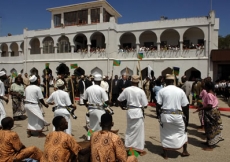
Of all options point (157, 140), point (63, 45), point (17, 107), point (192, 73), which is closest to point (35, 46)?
point (63, 45)

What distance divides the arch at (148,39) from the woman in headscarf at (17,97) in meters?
17.3

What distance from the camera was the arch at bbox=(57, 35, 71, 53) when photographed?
1019 inches

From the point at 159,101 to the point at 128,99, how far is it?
2.33ft

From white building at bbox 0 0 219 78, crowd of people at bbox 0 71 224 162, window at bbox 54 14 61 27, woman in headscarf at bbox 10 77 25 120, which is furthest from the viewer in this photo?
window at bbox 54 14 61 27

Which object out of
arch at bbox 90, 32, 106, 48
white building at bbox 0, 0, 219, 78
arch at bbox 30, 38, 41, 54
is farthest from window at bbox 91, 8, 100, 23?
arch at bbox 30, 38, 41, 54

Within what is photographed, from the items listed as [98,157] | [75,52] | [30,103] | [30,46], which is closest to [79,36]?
[75,52]

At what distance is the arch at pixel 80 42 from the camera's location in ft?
86.2

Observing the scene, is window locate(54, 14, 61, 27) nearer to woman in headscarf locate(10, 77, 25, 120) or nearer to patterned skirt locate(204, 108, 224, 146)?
woman in headscarf locate(10, 77, 25, 120)


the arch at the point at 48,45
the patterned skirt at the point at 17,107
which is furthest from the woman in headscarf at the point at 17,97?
the arch at the point at 48,45

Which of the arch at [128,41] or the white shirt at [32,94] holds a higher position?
the arch at [128,41]

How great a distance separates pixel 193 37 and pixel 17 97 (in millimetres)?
19016

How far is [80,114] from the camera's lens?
9836 mm

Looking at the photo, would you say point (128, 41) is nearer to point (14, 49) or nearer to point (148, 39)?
point (148, 39)

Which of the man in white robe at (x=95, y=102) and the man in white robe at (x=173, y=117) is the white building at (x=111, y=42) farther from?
the man in white robe at (x=95, y=102)
